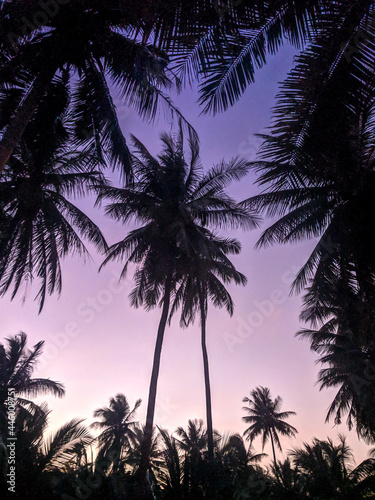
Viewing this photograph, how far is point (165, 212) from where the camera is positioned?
14.5m

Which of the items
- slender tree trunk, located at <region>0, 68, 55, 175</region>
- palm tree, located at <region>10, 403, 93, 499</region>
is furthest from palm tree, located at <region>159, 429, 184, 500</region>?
slender tree trunk, located at <region>0, 68, 55, 175</region>

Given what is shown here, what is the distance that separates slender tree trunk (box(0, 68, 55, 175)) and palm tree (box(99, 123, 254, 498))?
779cm

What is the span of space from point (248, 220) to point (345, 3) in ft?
40.6

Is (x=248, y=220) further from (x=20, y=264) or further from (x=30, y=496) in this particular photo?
(x=30, y=496)

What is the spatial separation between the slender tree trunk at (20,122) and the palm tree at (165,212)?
7.79m

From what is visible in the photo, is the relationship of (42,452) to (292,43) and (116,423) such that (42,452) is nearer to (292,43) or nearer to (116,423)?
(292,43)

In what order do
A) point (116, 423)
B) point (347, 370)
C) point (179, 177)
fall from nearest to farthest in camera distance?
point (179, 177)
point (347, 370)
point (116, 423)

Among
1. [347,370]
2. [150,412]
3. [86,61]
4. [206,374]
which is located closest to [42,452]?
[150,412]

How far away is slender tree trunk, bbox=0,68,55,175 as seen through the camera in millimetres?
5464

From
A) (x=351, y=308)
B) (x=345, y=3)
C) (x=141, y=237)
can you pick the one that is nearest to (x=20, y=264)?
(x=141, y=237)

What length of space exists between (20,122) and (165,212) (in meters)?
8.98

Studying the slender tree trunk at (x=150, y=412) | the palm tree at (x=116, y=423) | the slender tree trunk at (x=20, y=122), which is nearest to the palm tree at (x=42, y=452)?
the slender tree trunk at (x=150, y=412)

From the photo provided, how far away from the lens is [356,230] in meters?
6.67

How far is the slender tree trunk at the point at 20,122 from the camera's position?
5464 mm
